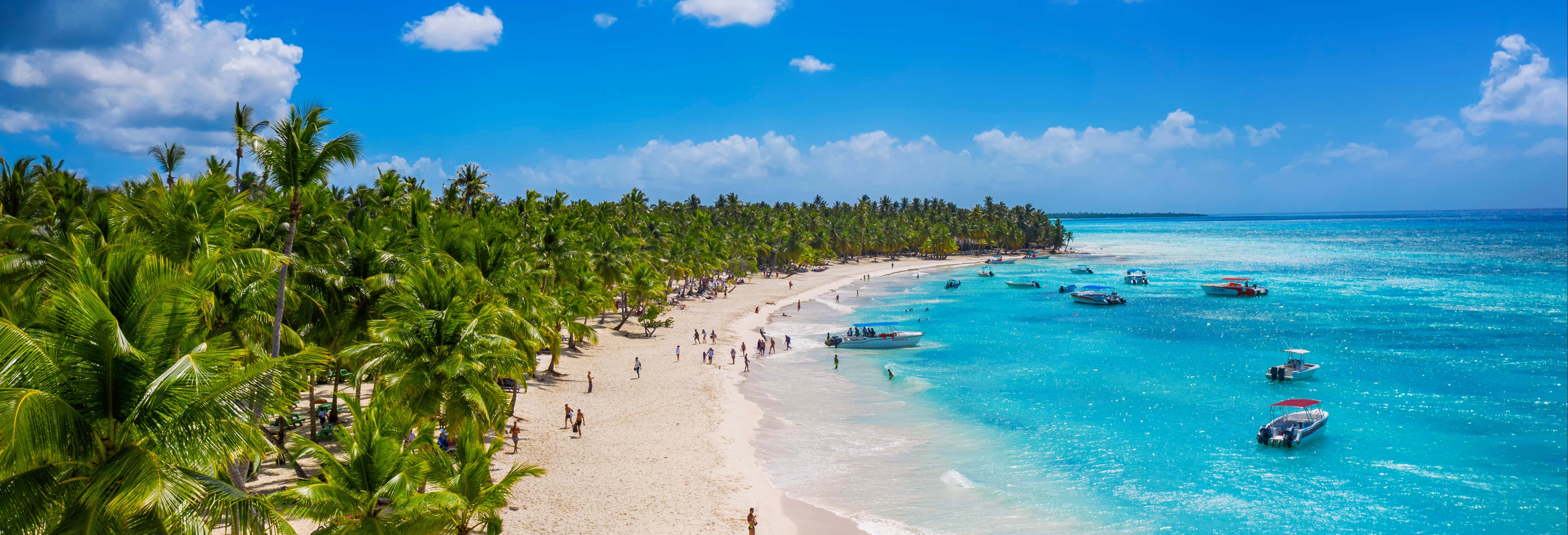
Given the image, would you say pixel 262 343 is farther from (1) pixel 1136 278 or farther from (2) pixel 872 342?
(1) pixel 1136 278

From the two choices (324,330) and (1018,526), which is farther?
(1018,526)

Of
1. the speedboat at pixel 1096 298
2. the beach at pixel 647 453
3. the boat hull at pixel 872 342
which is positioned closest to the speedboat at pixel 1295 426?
the beach at pixel 647 453

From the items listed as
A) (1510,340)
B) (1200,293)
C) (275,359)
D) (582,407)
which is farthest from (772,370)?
(1200,293)

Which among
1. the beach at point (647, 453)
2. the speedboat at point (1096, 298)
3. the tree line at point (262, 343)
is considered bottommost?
the beach at point (647, 453)

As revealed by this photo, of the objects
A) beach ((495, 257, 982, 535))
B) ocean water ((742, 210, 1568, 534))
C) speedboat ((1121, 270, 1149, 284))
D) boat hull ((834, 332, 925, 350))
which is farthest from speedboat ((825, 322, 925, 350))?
speedboat ((1121, 270, 1149, 284))

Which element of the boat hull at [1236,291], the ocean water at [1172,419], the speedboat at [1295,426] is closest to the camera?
the ocean water at [1172,419]

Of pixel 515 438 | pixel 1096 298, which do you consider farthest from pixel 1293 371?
pixel 515 438

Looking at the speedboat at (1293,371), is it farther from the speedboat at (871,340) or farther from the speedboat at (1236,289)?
the speedboat at (1236,289)

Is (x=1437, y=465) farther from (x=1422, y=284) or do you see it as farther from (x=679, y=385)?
(x=1422, y=284)
